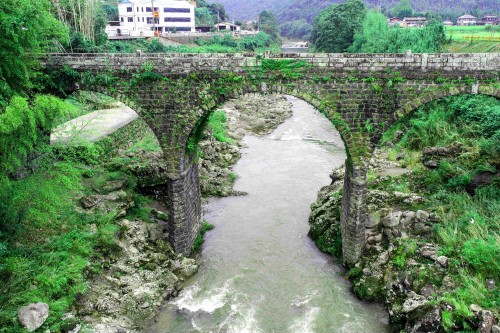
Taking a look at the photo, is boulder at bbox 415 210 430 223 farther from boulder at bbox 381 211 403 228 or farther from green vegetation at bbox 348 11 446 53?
green vegetation at bbox 348 11 446 53

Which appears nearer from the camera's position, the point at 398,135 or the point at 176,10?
the point at 398,135

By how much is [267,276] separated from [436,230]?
792cm

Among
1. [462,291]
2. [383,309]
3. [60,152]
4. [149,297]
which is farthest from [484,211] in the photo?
[60,152]

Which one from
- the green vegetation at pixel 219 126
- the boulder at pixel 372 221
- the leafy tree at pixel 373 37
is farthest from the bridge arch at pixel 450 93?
the leafy tree at pixel 373 37

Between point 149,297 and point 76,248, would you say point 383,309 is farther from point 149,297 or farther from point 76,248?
point 76,248

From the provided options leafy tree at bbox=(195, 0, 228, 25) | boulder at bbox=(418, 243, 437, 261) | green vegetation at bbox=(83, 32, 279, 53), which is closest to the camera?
boulder at bbox=(418, 243, 437, 261)

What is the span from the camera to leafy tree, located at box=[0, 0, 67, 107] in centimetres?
1574

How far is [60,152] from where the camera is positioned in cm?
2006

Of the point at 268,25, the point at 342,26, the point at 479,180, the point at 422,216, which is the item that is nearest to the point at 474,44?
the point at 342,26

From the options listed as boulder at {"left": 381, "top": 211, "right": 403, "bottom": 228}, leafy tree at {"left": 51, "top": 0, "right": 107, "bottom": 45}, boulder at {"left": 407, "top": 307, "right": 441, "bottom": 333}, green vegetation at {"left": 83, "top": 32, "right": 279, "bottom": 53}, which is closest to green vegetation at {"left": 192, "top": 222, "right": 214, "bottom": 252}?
boulder at {"left": 381, "top": 211, "right": 403, "bottom": 228}

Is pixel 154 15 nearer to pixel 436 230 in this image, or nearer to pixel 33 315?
pixel 436 230

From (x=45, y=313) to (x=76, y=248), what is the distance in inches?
144

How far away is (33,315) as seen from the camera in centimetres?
1401

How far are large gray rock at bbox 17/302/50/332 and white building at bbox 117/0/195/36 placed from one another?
7252cm
